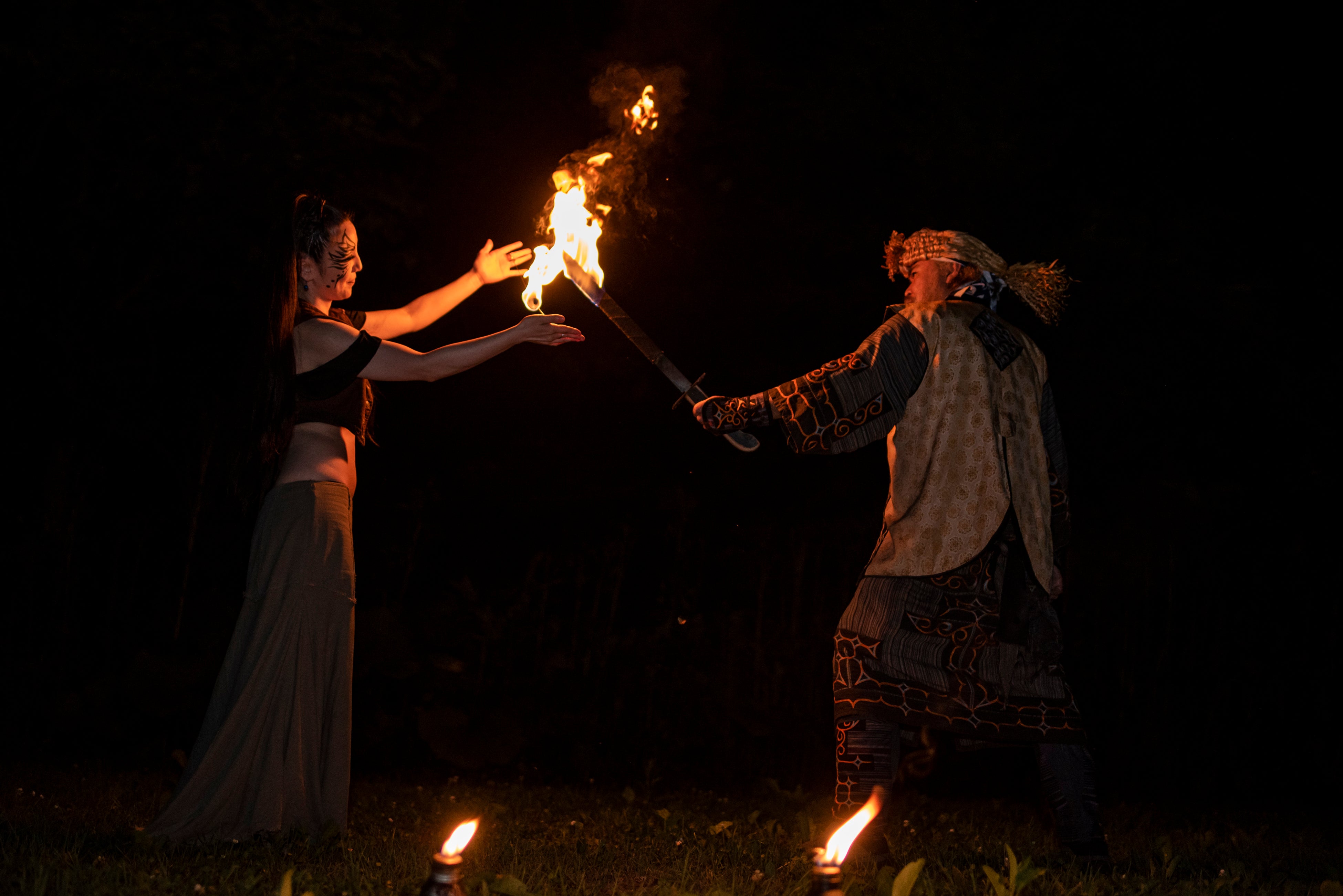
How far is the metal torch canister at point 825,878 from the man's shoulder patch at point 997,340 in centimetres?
293

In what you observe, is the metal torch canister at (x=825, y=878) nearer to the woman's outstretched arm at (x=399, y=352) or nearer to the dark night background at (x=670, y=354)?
the woman's outstretched arm at (x=399, y=352)

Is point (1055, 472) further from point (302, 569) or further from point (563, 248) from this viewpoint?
point (302, 569)

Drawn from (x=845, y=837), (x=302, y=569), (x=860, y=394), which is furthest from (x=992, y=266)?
(x=845, y=837)

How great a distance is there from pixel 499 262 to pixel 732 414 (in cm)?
131

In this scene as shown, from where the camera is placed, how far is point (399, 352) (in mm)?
4348

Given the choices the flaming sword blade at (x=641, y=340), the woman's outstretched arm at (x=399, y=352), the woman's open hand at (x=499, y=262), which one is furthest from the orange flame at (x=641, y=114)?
the woman's outstretched arm at (x=399, y=352)

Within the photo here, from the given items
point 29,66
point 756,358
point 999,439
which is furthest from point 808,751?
point 29,66

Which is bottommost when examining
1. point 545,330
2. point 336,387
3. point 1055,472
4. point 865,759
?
point 865,759

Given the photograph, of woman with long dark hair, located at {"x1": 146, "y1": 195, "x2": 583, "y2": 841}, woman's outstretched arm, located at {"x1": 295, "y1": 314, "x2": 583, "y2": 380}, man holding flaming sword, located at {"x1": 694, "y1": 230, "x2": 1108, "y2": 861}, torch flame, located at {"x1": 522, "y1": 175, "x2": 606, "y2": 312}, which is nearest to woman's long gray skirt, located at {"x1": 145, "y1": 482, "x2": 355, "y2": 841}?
woman with long dark hair, located at {"x1": 146, "y1": 195, "x2": 583, "y2": 841}

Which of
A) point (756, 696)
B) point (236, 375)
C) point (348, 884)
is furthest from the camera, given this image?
point (236, 375)

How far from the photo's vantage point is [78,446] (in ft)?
27.8

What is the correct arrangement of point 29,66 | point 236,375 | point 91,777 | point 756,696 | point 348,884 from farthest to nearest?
point 236,375
point 756,696
point 29,66
point 91,777
point 348,884

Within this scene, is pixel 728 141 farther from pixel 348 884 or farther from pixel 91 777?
pixel 348 884

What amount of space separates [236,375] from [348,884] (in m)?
5.72
